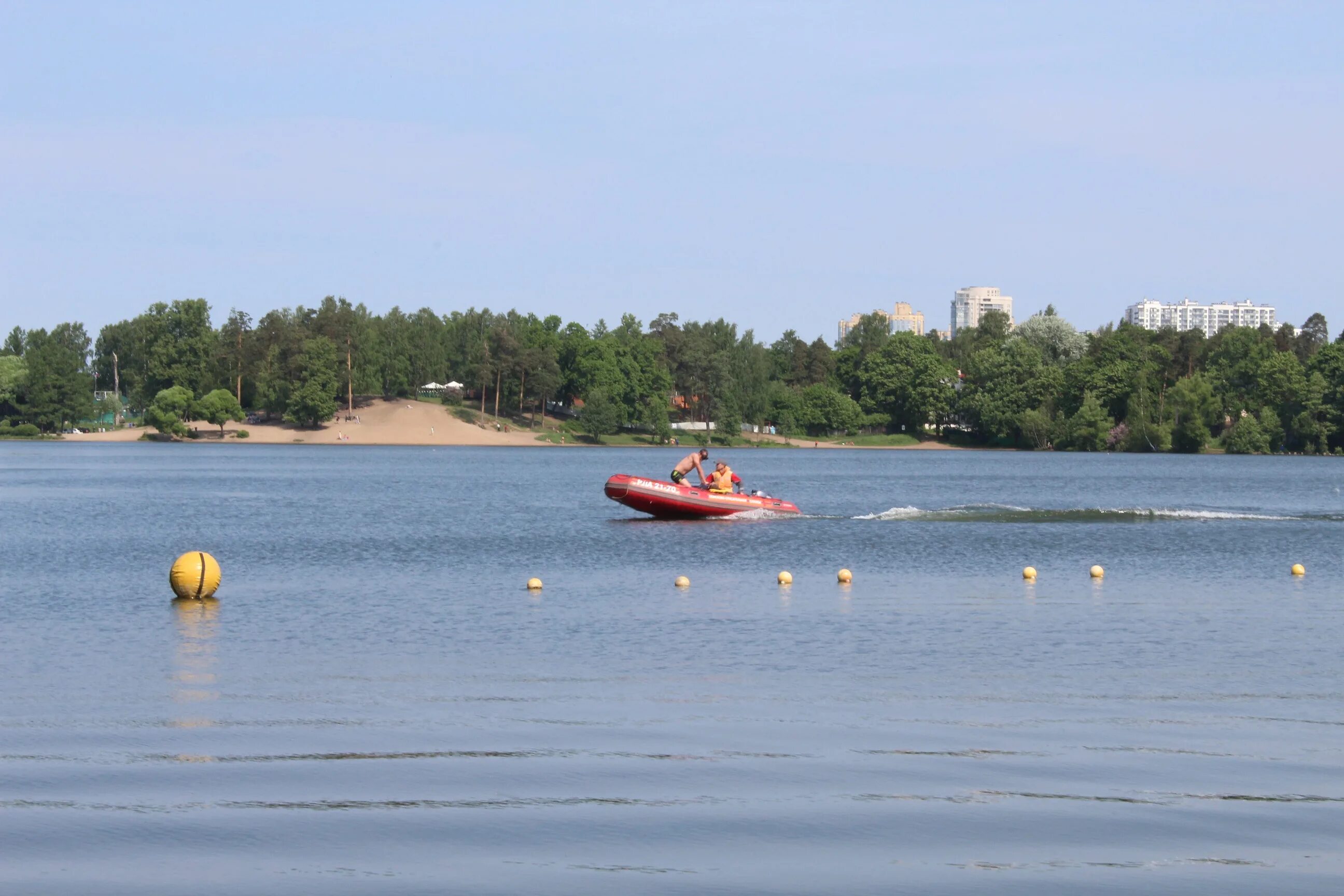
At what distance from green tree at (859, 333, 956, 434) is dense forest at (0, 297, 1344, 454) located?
0.22 metres

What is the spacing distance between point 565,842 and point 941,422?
15797cm

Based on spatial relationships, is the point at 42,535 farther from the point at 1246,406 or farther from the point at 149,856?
the point at 1246,406

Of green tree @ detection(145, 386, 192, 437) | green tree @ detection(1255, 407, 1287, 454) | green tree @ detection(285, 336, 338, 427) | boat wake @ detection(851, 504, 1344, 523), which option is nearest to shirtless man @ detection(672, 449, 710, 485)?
boat wake @ detection(851, 504, 1344, 523)

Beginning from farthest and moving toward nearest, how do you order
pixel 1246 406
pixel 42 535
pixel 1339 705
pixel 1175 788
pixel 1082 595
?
1. pixel 1246 406
2. pixel 42 535
3. pixel 1082 595
4. pixel 1339 705
5. pixel 1175 788

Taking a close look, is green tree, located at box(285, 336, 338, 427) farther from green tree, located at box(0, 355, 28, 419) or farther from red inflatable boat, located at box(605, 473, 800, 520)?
red inflatable boat, located at box(605, 473, 800, 520)

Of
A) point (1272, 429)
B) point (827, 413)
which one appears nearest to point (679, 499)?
point (1272, 429)

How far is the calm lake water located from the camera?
1000 cm

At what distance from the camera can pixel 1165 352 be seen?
145125mm

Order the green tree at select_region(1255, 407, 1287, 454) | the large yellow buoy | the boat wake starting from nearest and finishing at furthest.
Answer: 1. the large yellow buoy
2. the boat wake
3. the green tree at select_region(1255, 407, 1287, 454)

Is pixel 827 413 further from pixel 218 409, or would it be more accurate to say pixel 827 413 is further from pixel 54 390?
pixel 54 390

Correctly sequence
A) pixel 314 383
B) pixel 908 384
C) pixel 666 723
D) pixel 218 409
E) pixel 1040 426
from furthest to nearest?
pixel 908 384 → pixel 314 383 → pixel 218 409 → pixel 1040 426 → pixel 666 723

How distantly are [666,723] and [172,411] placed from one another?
143850 millimetres

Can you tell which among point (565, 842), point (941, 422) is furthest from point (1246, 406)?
point (565, 842)

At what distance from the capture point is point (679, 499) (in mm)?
48562
